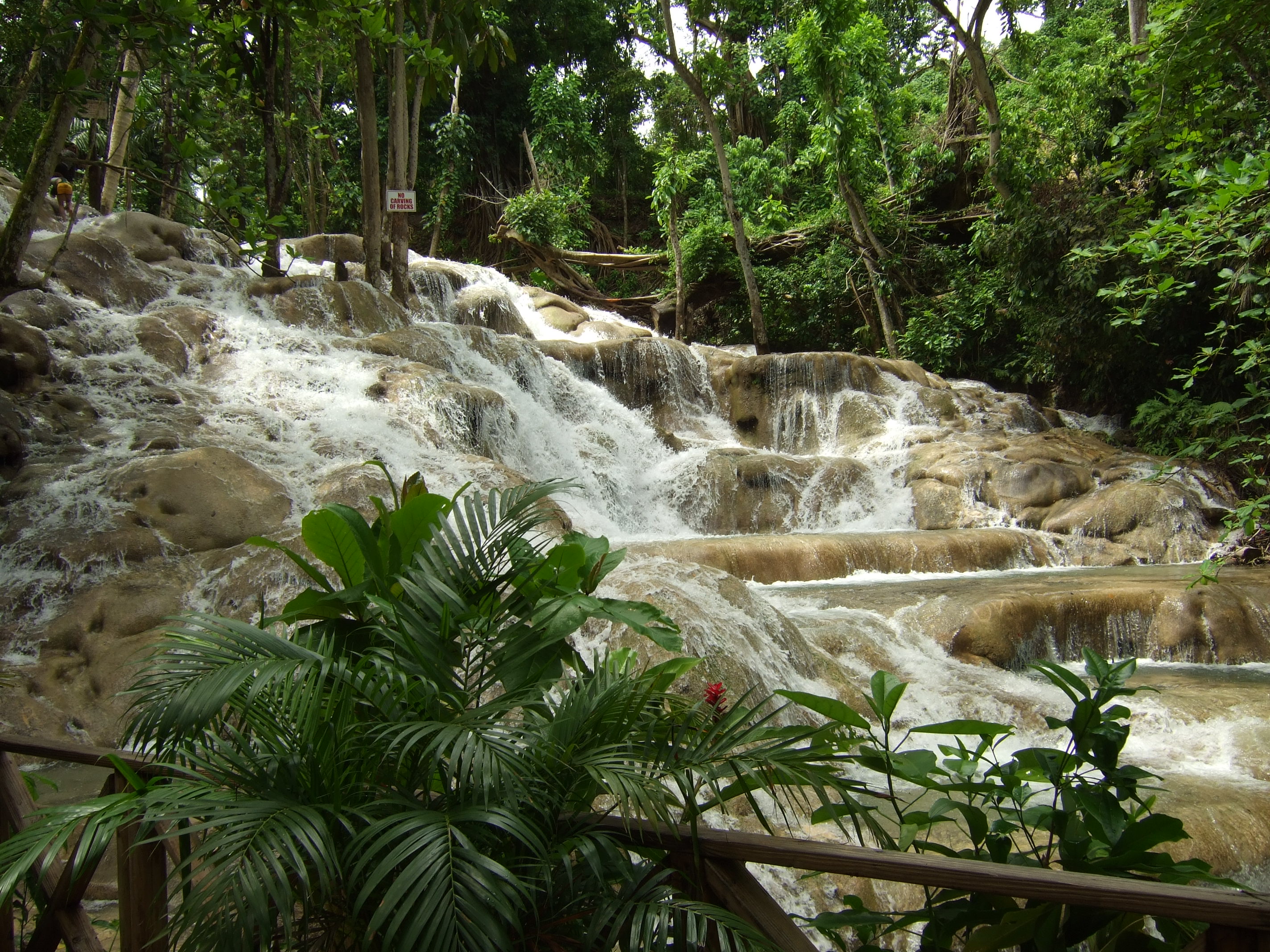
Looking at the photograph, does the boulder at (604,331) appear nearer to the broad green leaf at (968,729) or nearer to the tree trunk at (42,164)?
the tree trunk at (42,164)

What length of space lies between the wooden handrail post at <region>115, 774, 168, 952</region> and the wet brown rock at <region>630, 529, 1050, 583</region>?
568 cm

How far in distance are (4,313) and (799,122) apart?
18570 mm

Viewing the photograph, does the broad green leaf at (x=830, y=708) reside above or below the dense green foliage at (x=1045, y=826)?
above

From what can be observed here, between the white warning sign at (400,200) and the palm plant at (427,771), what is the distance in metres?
9.00

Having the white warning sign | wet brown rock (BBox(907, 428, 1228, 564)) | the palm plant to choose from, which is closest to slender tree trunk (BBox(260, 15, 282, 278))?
the white warning sign

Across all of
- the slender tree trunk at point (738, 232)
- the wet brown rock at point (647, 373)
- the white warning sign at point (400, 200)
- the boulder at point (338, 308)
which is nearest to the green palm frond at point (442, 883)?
the white warning sign at point (400, 200)

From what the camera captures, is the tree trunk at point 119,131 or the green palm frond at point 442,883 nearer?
the green palm frond at point 442,883

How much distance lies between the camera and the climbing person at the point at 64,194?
1319 cm

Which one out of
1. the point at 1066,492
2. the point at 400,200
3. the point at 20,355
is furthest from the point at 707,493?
the point at 20,355

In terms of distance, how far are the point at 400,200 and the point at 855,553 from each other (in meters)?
6.41

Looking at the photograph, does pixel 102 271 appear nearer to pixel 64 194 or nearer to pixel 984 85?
pixel 64 194

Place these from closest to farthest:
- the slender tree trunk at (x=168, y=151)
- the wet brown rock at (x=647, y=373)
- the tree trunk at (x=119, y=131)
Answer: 1. the tree trunk at (x=119, y=131)
2. the slender tree trunk at (x=168, y=151)
3. the wet brown rock at (x=647, y=373)

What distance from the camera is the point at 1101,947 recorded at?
139 centimetres

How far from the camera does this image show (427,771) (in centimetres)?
155
